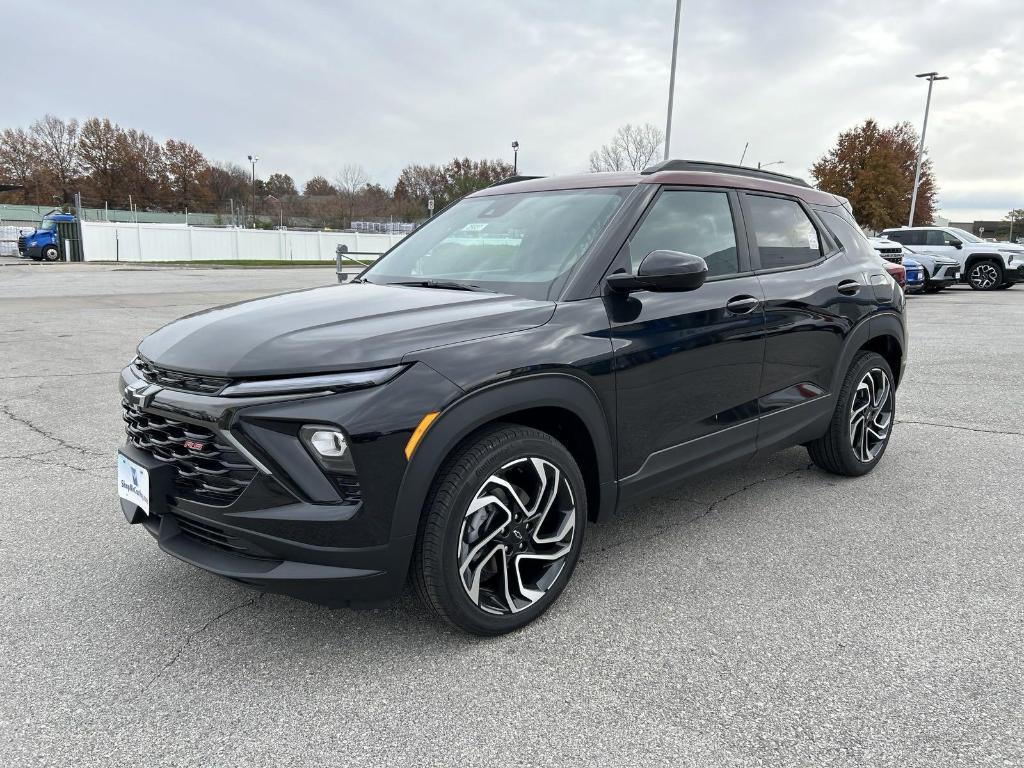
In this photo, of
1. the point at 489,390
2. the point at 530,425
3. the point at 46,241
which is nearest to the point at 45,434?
the point at 530,425

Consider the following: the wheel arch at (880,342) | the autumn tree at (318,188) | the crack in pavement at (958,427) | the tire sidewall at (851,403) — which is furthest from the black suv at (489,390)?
the autumn tree at (318,188)

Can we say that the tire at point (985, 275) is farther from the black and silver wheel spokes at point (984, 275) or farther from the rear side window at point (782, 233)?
the rear side window at point (782, 233)

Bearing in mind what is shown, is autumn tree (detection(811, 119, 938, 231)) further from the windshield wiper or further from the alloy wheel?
the windshield wiper

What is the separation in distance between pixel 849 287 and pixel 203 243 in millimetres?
42826

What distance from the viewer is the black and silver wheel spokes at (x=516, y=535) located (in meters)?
2.62

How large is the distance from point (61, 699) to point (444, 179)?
95.2 meters

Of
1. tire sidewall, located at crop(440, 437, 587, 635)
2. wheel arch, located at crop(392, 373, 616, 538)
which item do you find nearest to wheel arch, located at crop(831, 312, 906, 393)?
wheel arch, located at crop(392, 373, 616, 538)

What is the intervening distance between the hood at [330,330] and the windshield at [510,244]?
0.20 m

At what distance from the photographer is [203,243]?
137 feet

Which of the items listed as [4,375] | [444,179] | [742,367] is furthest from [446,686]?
[444,179]

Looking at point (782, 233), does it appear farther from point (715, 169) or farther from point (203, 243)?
point (203, 243)

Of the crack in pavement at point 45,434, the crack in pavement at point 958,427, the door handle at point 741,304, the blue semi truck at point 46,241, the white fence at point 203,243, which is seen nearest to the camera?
the door handle at point 741,304

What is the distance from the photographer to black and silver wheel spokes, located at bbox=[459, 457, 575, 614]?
2625 millimetres

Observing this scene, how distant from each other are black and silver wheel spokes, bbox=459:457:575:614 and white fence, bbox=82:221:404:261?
33.4 metres
